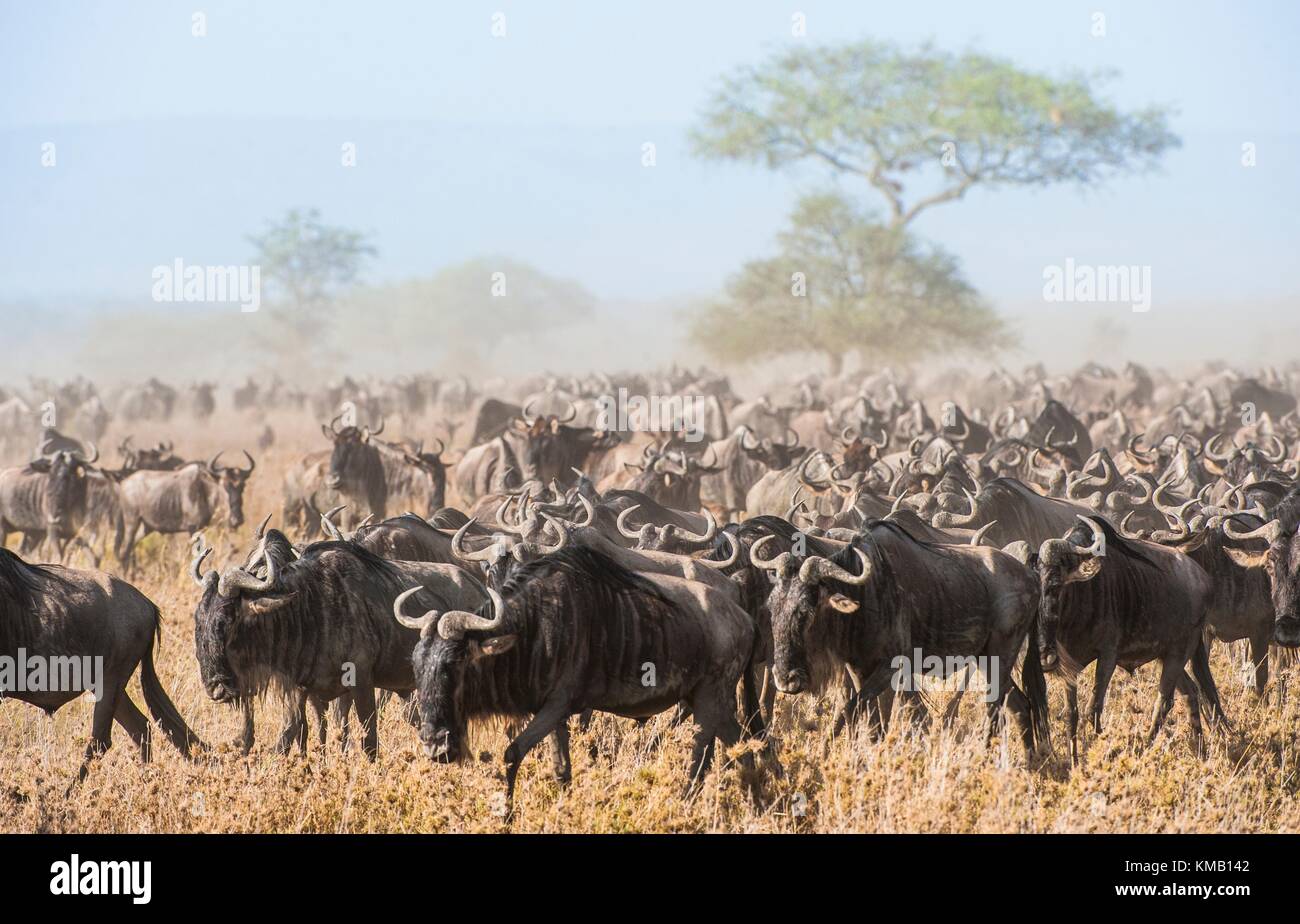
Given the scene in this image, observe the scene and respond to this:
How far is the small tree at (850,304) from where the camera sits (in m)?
53.6

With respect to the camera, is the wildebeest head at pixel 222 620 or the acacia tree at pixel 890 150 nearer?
the wildebeest head at pixel 222 620

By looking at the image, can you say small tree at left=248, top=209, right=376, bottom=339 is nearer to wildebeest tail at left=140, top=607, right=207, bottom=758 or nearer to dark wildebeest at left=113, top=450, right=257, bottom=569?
dark wildebeest at left=113, top=450, right=257, bottom=569

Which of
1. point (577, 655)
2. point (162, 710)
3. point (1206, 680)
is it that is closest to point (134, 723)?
point (162, 710)

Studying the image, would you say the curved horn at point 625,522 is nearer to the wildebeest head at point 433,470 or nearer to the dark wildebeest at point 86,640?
the dark wildebeest at point 86,640

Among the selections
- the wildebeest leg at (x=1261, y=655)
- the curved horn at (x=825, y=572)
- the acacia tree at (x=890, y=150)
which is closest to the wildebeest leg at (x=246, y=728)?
the curved horn at (x=825, y=572)

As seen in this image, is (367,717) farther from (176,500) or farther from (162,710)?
(176,500)

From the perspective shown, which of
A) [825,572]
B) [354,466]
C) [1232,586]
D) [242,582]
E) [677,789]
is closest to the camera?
[677,789]

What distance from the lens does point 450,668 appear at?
683cm

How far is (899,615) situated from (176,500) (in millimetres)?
9139

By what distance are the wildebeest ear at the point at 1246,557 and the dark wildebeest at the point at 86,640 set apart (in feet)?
18.8

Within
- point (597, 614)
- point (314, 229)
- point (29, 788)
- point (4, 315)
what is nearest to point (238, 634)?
point (29, 788)

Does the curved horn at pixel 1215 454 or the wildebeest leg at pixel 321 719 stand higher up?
the curved horn at pixel 1215 454
